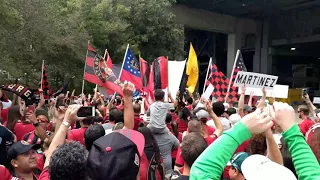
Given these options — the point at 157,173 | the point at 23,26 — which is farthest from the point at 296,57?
the point at 157,173

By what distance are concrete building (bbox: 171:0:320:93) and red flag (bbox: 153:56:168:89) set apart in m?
24.3

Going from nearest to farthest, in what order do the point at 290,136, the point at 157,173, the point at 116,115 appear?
the point at 290,136
the point at 157,173
the point at 116,115

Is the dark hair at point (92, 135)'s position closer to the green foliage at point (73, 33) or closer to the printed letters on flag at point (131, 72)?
the printed letters on flag at point (131, 72)

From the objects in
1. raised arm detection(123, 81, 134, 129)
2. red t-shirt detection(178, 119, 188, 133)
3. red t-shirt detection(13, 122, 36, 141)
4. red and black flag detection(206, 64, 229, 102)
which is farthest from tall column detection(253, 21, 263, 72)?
raised arm detection(123, 81, 134, 129)

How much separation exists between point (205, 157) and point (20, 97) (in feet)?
21.9

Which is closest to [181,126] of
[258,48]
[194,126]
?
[194,126]

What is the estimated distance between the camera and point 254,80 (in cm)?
862

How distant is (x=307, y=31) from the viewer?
37.5 metres

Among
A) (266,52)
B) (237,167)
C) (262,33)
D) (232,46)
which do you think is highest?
(262,33)

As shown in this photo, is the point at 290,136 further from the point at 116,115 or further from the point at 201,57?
the point at 201,57

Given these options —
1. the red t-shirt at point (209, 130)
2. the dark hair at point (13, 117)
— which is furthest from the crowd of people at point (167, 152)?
the dark hair at point (13, 117)

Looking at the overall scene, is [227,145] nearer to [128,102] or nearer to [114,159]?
[114,159]

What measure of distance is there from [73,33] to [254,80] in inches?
519

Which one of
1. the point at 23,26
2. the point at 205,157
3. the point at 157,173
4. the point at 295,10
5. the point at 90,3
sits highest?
the point at 295,10
